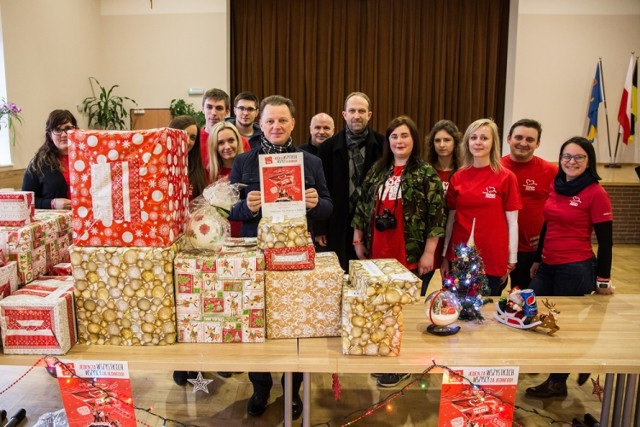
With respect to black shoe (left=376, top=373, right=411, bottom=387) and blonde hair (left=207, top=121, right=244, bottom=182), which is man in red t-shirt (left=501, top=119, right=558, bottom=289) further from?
blonde hair (left=207, top=121, right=244, bottom=182)

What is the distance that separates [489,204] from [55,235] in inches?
74.4

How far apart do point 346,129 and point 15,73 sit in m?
3.94

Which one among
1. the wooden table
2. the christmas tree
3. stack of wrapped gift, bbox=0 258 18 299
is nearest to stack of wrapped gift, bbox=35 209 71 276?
stack of wrapped gift, bbox=0 258 18 299

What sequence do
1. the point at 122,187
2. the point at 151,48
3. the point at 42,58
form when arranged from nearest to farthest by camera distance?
1. the point at 122,187
2. the point at 42,58
3. the point at 151,48

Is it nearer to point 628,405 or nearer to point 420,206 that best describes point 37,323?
point 420,206

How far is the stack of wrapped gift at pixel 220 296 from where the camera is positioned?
1.44m

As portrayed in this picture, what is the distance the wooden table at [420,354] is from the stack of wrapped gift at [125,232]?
97mm

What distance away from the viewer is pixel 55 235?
1783 millimetres

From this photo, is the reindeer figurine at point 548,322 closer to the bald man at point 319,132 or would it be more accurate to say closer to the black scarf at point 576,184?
the black scarf at point 576,184

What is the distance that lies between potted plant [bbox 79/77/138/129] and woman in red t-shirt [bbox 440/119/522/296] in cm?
541

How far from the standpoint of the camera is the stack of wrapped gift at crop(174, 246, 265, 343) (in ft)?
4.73

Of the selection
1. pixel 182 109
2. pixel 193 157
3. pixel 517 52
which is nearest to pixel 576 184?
pixel 193 157

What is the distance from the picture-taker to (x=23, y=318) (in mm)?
1411

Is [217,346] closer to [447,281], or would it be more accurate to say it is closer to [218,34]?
[447,281]
